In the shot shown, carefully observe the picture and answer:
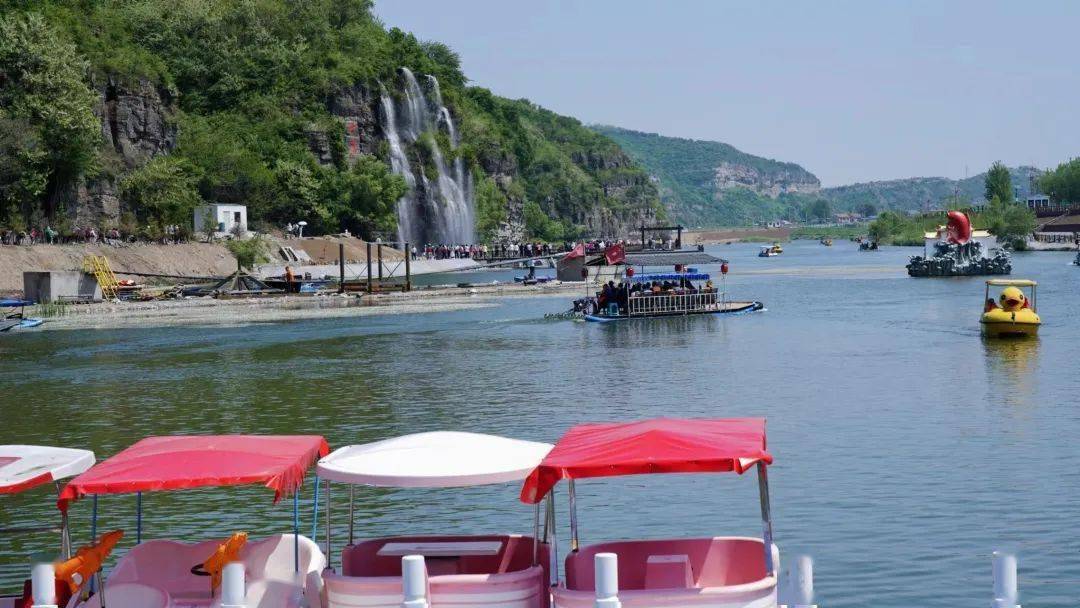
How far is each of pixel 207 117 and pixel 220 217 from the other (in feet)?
95.5

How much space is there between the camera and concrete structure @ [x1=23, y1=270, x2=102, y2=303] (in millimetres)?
87688

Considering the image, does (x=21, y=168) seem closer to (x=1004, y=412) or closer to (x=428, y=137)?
(x=428, y=137)

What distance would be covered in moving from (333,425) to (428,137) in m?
147

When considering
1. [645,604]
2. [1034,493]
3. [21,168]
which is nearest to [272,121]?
[21,168]

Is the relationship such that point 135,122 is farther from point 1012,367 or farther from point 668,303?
point 1012,367

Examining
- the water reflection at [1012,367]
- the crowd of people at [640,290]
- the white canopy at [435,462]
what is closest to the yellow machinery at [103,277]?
the crowd of people at [640,290]

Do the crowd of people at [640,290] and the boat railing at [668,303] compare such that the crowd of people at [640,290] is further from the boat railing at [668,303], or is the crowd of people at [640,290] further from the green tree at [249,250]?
the green tree at [249,250]

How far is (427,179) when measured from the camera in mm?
178500

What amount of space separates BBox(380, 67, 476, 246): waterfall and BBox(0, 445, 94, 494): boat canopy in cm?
15370

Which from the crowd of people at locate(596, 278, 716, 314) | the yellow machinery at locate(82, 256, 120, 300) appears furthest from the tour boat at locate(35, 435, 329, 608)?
the yellow machinery at locate(82, 256, 120, 300)

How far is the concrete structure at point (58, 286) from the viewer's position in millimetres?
87688

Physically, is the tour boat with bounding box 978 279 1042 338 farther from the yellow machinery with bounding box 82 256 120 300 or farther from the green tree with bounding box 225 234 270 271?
the green tree with bounding box 225 234 270 271

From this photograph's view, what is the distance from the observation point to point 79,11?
14525cm

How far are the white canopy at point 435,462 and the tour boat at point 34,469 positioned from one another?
3083mm
